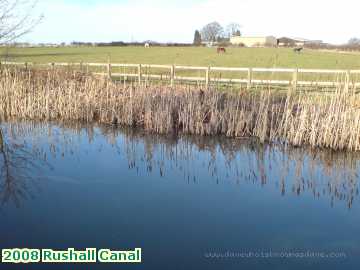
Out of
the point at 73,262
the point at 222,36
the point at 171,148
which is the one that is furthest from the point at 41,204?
the point at 222,36

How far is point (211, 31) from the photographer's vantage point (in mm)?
107625

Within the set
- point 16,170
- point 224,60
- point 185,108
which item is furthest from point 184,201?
point 224,60

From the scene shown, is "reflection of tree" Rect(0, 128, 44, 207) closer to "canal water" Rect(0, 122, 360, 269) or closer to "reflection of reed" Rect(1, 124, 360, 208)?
"canal water" Rect(0, 122, 360, 269)

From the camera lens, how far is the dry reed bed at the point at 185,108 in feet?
29.3

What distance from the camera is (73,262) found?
4.62 meters

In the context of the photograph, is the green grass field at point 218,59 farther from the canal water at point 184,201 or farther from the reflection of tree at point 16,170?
the canal water at point 184,201

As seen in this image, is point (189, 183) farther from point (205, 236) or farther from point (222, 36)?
point (222, 36)

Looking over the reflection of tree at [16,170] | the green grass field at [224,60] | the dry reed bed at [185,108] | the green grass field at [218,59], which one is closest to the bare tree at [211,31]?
Result: the green grass field at [218,59]

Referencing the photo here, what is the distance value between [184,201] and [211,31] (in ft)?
347

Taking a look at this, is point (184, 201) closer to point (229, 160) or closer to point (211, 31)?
point (229, 160)

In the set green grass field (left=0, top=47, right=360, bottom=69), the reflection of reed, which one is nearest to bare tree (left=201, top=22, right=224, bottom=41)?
green grass field (left=0, top=47, right=360, bottom=69)

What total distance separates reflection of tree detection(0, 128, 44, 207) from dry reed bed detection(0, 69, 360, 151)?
7.34 ft

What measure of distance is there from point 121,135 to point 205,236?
18.4 feet

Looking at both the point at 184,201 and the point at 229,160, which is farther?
the point at 229,160
